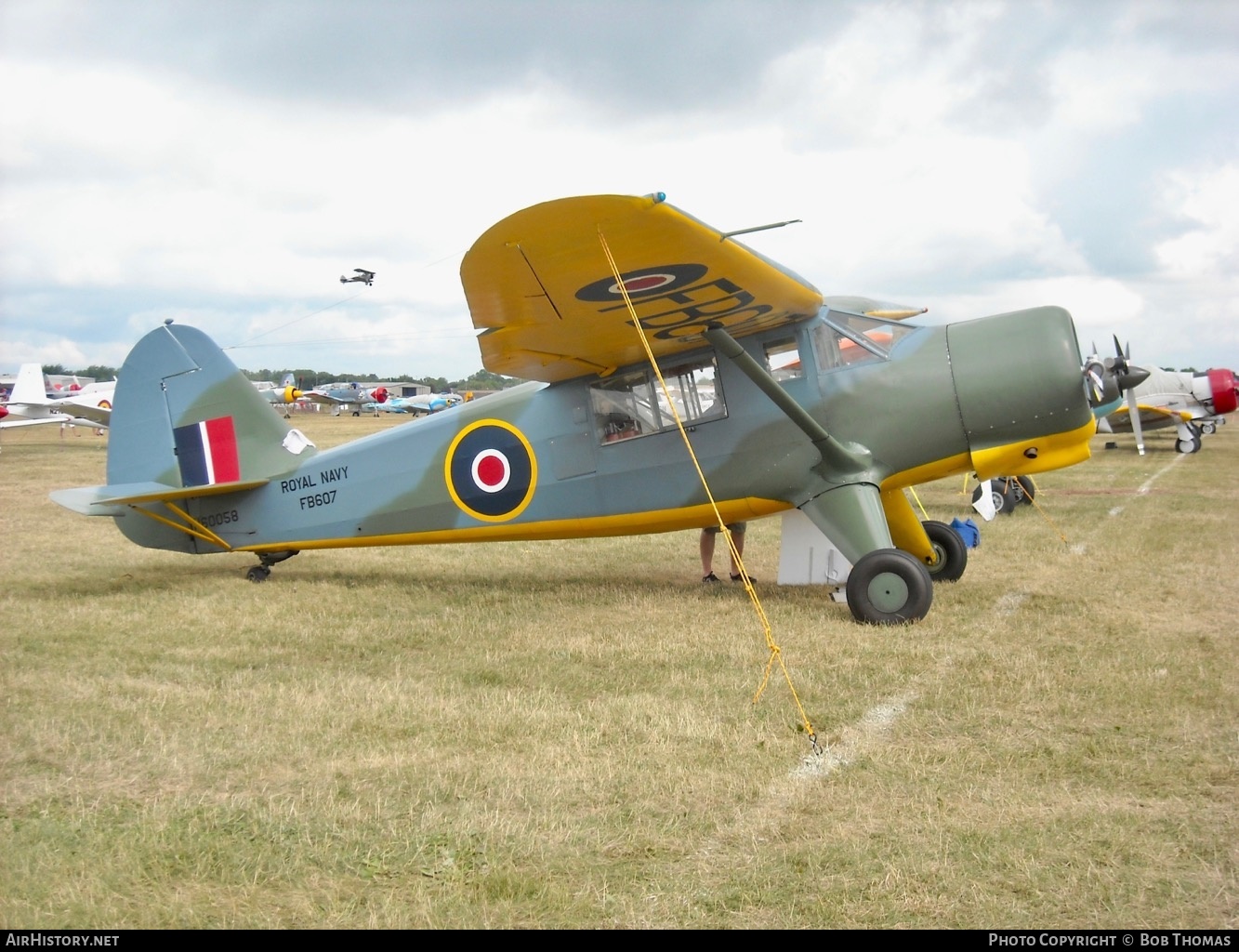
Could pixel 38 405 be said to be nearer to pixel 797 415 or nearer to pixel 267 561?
pixel 267 561

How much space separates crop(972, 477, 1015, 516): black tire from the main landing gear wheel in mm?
6538

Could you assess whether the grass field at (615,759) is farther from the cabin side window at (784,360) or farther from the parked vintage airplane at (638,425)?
the cabin side window at (784,360)

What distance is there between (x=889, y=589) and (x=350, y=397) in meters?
71.2

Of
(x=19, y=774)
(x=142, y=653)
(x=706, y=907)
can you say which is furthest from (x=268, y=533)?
(x=706, y=907)

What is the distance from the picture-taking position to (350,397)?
7406 centimetres

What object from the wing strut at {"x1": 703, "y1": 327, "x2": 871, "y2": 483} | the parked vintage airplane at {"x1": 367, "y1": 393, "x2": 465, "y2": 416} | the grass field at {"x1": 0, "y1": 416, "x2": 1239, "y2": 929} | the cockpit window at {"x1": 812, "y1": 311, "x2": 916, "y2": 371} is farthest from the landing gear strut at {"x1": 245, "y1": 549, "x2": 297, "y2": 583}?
the parked vintage airplane at {"x1": 367, "y1": 393, "x2": 465, "y2": 416}

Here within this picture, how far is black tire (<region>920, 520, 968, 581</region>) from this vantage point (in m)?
8.56

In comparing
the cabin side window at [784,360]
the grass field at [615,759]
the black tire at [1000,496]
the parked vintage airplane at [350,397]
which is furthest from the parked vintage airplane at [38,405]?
the parked vintage airplane at [350,397]

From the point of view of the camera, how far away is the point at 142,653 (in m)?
6.38

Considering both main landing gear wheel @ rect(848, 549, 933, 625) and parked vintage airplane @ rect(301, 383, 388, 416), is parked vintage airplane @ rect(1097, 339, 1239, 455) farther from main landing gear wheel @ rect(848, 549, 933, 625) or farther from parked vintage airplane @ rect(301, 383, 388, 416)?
parked vintage airplane @ rect(301, 383, 388, 416)

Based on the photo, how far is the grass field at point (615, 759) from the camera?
303 cm

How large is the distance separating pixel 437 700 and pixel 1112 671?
150 inches

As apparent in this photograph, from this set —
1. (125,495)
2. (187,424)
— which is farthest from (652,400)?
(125,495)

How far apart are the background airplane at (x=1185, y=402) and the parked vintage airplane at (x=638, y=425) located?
22184mm
